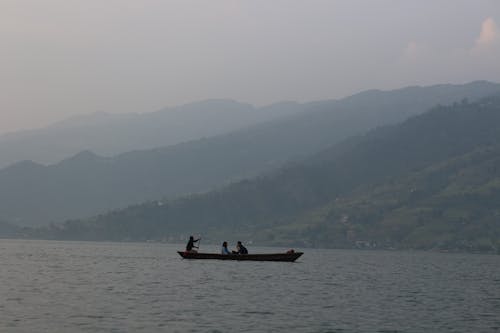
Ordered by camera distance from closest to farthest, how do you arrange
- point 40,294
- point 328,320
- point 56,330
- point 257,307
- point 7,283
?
point 56,330
point 328,320
point 257,307
point 40,294
point 7,283

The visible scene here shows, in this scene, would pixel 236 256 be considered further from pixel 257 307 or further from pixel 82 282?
pixel 257 307

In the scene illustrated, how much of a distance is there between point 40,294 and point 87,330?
24331mm

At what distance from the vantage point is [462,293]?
8831cm

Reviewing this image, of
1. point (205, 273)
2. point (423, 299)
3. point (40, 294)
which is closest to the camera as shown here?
point (40, 294)

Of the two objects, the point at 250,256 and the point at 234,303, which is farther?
the point at 250,256

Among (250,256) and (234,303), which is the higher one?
(250,256)

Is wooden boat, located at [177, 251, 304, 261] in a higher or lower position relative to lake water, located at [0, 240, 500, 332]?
higher

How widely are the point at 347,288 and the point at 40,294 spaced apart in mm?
36631

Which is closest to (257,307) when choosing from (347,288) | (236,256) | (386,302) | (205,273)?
(386,302)

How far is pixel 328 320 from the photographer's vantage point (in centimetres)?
5825

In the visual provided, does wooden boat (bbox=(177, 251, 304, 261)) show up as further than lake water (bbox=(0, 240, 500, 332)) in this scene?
Yes

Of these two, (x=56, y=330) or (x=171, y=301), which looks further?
(x=171, y=301)

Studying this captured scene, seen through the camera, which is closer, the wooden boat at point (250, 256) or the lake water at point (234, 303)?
the lake water at point (234, 303)

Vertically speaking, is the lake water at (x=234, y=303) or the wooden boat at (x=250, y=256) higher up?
the wooden boat at (x=250, y=256)
